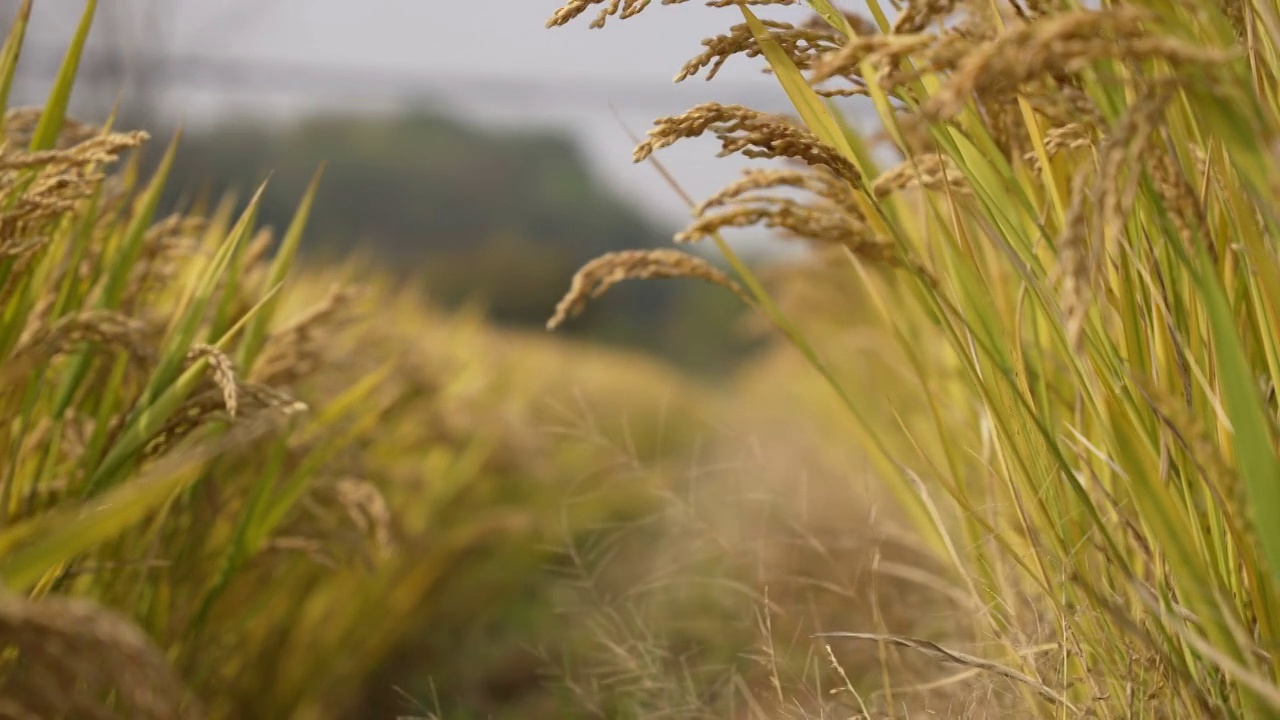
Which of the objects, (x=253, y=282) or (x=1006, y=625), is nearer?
(x=1006, y=625)

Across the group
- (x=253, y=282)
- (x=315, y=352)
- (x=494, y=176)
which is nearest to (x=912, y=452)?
(x=315, y=352)

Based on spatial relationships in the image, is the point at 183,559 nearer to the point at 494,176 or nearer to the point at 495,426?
the point at 495,426

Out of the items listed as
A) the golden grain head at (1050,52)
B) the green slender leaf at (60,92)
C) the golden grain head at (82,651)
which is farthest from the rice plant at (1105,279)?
the green slender leaf at (60,92)

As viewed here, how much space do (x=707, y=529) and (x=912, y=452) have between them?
34.9 inches

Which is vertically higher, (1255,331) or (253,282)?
(253,282)

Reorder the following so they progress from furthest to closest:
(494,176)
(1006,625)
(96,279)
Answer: (494,176)
(96,279)
(1006,625)

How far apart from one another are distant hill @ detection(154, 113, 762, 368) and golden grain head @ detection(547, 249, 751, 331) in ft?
55.6

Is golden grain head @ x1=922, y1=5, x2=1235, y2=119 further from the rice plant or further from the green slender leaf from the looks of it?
the green slender leaf

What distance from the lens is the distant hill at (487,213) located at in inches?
763

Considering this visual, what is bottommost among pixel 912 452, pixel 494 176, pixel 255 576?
pixel 494 176

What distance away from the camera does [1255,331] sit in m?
0.94

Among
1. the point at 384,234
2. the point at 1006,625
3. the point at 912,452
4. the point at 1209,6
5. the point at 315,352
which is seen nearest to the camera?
the point at 1209,6

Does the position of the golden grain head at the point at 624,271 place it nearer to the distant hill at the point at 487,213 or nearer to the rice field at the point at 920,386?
the rice field at the point at 920,386

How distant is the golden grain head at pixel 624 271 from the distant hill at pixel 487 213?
17.0 meters
